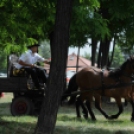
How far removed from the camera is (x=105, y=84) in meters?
12.0

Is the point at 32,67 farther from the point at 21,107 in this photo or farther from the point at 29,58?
the point at 21,107

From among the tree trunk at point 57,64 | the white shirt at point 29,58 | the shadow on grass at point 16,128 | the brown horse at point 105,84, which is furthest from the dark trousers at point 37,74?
the tree trunk at point 57,64

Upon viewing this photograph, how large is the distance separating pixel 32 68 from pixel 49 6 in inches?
141

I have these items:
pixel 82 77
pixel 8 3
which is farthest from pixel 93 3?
pixel 82 77

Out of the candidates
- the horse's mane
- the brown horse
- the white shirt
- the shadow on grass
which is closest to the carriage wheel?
the white shirt

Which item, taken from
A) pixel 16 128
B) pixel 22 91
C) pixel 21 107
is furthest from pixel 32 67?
pixel 16 128

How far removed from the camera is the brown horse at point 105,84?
1163cm

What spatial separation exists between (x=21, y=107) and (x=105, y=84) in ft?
8.82

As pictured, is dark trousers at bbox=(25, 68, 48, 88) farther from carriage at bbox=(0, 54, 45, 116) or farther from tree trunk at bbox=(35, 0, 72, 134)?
tree trunk at bbox=(35, 0, 72, 134)

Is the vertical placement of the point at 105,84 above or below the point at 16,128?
above

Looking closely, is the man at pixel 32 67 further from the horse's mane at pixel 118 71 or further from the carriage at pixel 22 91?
the horse's mane at pixel 118 71

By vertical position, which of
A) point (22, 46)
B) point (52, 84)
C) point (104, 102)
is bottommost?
point (104, 102)

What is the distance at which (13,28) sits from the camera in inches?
357

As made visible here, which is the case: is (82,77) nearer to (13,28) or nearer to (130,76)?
(130,76)
